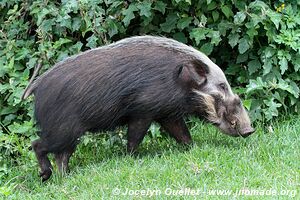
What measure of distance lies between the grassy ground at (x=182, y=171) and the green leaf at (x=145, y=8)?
1.25 meters

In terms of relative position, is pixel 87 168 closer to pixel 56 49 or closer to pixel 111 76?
pixel 111 76

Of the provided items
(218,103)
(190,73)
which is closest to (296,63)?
(218,103)

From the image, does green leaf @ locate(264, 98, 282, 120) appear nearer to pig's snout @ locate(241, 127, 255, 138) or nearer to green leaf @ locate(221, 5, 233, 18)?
pig's snout @ locate(241, 127, 255, 138)

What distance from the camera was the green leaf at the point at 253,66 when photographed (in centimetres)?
734

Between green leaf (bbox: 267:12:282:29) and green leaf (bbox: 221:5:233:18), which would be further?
green leaf (bbox: 221:5:233:18)

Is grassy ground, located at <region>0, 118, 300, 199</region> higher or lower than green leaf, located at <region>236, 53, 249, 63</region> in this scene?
lower

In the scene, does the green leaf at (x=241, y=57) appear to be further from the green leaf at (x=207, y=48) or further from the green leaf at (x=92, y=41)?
the green leaf at (x=92, y=41)

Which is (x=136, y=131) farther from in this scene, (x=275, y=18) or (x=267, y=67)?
(x=275, y=18)

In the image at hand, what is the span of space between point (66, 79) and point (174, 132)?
3.75 feet

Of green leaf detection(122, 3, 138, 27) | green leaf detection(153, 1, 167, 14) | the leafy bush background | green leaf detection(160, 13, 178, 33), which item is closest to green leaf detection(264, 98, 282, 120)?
the leafy bush background

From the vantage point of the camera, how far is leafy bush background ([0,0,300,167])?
7.12 m

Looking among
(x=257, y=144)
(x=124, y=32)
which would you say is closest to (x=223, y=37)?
(x=124, y=32)

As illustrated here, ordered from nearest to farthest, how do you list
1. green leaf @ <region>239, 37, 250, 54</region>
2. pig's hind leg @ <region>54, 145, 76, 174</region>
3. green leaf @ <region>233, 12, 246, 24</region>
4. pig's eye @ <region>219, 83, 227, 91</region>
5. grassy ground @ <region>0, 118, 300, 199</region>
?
grassy ground @ <region>0, 118, 300, 199</region> → pig's hind leg @ <region>54, 145, 76, 174</region> → pig's eye @ <region>219, 83, 227, 91</region> → green leaf @ <region>233, 12, 246, 24</region> → green leaf @ <region>239, 37, 250, 54</region>

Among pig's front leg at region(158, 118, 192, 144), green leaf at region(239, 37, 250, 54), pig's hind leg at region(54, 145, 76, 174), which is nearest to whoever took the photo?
pig's hind leg at region(54, 145, 76, 174)
